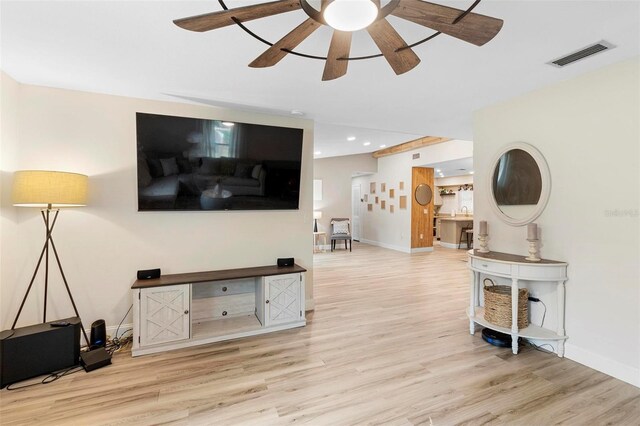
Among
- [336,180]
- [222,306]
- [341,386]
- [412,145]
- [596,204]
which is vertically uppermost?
[412,145]

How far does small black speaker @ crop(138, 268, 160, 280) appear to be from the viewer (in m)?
2.84

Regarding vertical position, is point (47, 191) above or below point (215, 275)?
above

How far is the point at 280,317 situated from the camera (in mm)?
3121

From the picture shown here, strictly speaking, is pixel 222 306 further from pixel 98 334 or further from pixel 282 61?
pixel 282 61

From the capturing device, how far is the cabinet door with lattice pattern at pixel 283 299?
10.1 feet

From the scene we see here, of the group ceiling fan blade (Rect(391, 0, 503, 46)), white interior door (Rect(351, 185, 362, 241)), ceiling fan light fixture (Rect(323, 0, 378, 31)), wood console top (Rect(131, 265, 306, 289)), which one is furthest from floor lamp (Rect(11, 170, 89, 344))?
white interior door (Rect(351, 185, 362, 241))

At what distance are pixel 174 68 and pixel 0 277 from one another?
7.57 feet

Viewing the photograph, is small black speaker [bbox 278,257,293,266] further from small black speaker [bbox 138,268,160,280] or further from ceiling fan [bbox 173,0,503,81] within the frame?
ceiling fan [bbox 173,0,503,81]

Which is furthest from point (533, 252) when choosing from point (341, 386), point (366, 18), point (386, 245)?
point (386, 245)

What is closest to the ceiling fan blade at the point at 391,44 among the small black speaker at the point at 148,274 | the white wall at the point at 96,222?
the white wall at the point at 96,222

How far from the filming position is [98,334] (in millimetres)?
2629

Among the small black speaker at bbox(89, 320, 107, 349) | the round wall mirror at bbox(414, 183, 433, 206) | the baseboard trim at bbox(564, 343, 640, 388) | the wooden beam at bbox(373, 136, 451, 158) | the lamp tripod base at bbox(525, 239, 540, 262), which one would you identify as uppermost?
the wooden beam at bbox(373, 136, 451, 158)

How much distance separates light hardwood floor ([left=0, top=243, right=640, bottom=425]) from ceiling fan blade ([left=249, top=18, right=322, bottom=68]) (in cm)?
220

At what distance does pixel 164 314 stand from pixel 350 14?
2.79 metres
